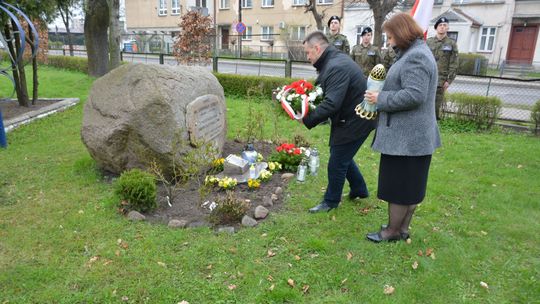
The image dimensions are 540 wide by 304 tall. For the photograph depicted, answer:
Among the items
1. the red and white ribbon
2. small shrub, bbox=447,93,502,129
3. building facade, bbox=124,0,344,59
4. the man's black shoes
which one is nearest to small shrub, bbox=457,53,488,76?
building facade, bbox=124,0,344,59

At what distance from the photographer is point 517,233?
416cm

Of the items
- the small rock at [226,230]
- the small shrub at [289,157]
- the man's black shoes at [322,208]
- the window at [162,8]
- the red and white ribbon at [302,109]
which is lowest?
the small rock at [226,230]

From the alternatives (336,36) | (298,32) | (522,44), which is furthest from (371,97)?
(298,32)

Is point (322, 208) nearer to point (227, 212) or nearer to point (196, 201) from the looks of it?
point (227, 212)

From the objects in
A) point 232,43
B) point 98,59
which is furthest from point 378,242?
point 232,43

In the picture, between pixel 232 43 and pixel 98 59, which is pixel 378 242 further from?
pixel 232 43

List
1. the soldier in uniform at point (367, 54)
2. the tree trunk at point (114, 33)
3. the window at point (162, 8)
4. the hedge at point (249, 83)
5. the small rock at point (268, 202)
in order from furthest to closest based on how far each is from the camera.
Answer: the window at point (162, 8)
the tree trunk at point (114, 33)
the hedge at point (249, 83)
the soldier in uniform at point (367, 54)
the small rock at point (268, 202)

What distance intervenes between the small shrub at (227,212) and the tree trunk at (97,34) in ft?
45.1

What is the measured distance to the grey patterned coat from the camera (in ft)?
10.4

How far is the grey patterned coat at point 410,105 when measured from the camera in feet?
10.4

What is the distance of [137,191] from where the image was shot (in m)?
4.37

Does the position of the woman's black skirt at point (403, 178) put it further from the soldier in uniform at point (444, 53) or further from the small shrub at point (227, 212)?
the soldier in uniform at point (444, 53)

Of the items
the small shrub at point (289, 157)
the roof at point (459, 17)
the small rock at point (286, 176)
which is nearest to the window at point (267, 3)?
the roof at point (459, 17)

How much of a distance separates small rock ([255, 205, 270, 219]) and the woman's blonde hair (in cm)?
221
